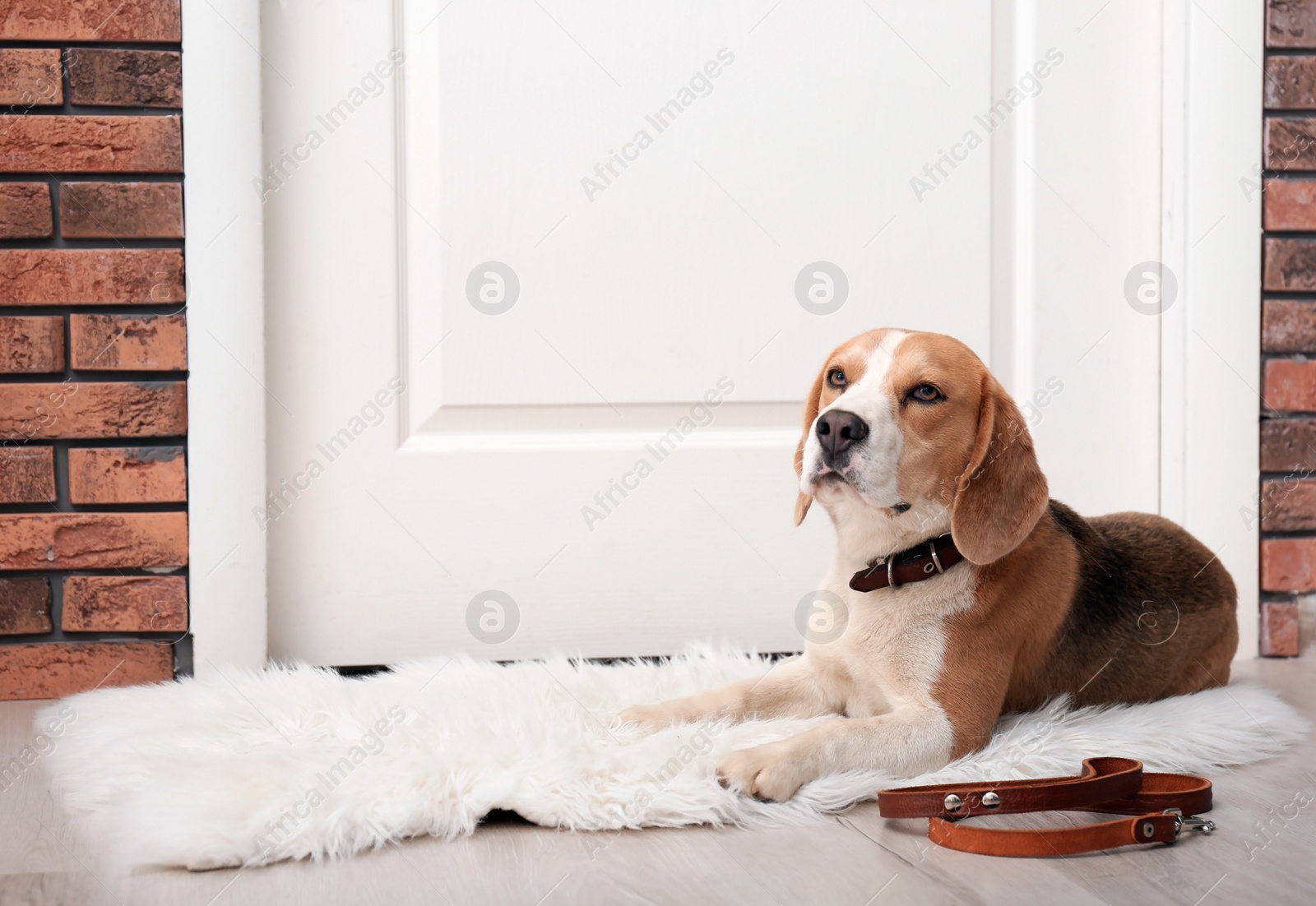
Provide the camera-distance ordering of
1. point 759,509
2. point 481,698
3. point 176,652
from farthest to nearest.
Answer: point 759,509, point 176,652, point 481,698

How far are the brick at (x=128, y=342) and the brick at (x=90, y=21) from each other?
1.82 feet

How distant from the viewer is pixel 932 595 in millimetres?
1574

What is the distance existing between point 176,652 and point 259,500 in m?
0.35

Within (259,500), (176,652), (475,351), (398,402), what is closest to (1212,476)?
(475,351)

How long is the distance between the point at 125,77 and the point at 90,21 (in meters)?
0.12

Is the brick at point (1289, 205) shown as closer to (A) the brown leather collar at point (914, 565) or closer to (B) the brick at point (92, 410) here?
(A) the brown leather collar at point (914, 565)

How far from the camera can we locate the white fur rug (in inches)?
50.1

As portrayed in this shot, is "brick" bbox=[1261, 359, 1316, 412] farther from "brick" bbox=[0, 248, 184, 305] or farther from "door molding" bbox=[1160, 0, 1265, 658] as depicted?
"brick" bbox=[0, 248, 184, 305]

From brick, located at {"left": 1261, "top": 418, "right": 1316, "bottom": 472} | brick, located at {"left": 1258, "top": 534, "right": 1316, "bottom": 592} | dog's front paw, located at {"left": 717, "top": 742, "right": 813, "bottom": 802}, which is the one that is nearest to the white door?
brick, located at {"left": 1261, "top": 418, "right": 1316, "bottom": 472}

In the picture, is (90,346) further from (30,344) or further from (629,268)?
(629,268)

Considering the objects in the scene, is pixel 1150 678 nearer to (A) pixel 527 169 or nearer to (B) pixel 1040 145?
(B) pixel 1040 145

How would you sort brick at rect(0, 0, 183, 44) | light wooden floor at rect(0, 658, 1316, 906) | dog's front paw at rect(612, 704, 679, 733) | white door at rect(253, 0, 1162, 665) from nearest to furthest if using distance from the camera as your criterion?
light wooden floor at rect(0, 658, 1316, 906)
dog's front paw at rect(612, 704, 679, 733)
brick at rect(0, 0, 183, 44)
white door at rect(253, 0, 1162, 665)

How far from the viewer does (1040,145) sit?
7.52 ft

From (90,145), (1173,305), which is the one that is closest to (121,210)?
(90,145)
